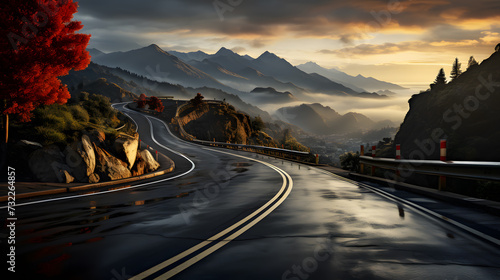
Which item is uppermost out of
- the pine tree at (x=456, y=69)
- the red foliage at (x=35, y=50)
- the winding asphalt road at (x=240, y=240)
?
the pine tree at (x=456, y=69)

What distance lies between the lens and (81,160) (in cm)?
1484

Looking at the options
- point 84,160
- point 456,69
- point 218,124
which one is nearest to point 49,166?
point 84,160

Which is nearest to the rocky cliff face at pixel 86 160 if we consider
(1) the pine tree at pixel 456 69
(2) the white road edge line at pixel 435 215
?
(2) the white road edge line at pixel 435 215

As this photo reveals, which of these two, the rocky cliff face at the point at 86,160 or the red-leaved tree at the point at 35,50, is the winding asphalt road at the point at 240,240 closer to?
the rocky cliff face at the point at 86,160

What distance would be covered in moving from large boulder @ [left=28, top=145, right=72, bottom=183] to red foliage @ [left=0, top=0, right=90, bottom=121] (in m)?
2.18

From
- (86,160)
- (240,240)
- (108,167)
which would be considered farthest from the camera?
(108,167)

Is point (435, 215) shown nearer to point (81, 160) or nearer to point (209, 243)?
point (209, 243)

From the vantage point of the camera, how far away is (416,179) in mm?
92875

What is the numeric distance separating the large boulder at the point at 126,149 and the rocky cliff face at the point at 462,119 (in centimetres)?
9057

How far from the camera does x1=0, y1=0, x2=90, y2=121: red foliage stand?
14023mm

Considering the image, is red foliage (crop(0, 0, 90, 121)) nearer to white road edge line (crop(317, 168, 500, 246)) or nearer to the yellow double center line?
the yellow double center line

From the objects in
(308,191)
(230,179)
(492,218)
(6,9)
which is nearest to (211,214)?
(308,191)

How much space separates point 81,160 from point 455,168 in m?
12.8

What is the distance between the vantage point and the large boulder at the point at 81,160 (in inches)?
575
